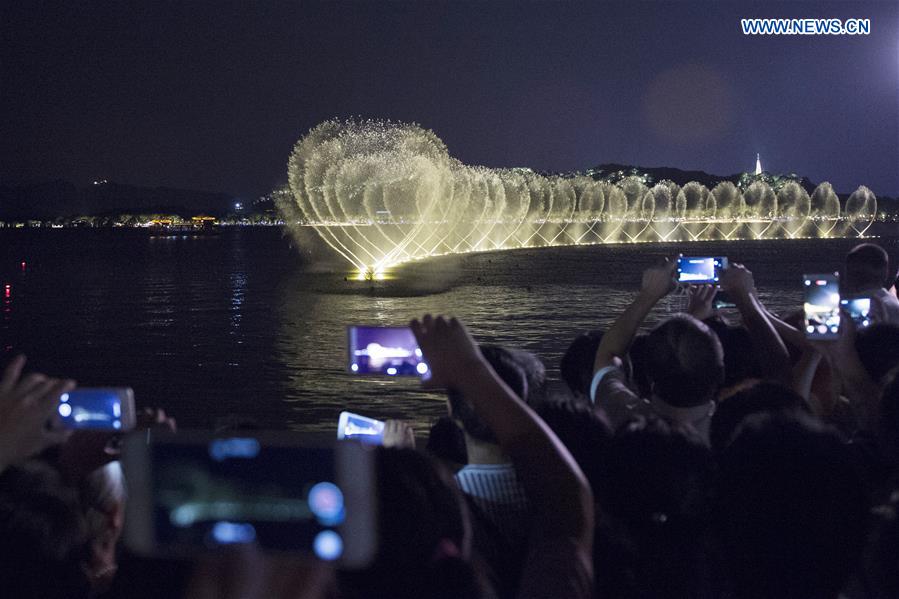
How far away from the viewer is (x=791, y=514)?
2.11 m

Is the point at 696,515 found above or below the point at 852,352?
below

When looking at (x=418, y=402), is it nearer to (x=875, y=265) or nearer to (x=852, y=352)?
(x=875, y=265)

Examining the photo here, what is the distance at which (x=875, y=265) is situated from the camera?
514 centimetres

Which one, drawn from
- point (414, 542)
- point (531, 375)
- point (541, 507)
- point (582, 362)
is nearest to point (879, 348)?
point (582, 362)

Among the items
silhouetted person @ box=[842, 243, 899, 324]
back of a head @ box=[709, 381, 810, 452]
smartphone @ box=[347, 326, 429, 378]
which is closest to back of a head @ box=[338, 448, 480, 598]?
smartphone @ box=[347, 326, 429, 378]

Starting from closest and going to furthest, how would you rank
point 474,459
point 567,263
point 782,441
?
point 782,441
point 474,459
point 567,263

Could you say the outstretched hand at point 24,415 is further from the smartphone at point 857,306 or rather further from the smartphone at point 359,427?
the smartphone at point 857,306

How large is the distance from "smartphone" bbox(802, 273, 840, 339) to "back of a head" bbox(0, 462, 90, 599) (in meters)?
2.35

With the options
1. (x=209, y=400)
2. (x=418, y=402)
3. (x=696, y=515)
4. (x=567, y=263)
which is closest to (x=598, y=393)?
(x=696, y=515)

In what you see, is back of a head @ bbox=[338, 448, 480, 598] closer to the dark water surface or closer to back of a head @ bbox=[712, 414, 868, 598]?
back of a head @ bbox=[712, 414, 868, 598]

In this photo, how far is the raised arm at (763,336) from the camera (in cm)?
400

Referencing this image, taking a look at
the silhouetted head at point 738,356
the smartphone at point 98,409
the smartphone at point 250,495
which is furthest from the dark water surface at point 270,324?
the smartphone at point 250,495

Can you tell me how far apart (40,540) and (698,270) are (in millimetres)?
3222

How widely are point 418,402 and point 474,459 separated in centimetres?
1328
